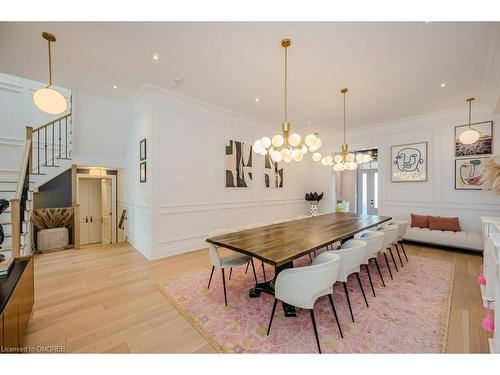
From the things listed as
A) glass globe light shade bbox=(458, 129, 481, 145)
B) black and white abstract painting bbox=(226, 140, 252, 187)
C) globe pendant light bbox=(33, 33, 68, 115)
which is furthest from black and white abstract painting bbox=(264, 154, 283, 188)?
globe pendant light bbox=(33, 33, 68, 115)

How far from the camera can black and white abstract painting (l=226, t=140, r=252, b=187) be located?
5.02m

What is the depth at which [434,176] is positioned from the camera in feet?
16.2

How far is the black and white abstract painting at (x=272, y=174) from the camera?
6.01 metres

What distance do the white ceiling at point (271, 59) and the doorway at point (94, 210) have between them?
369 centimetres

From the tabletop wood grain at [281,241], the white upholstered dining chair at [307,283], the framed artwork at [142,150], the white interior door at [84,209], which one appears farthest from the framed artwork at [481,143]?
the white interior door at [84,209]

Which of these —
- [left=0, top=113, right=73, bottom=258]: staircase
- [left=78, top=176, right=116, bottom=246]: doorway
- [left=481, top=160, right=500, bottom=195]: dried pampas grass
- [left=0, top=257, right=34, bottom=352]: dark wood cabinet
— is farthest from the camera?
[left=78, top=176, right=116, bottom=246]: doorway

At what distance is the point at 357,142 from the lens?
625 cm

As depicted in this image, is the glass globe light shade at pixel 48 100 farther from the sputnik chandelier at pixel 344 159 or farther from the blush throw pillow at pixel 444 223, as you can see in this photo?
the blush throw pillow at pixel 444 223

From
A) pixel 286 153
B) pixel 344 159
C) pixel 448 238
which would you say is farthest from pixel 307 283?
pixel 448 238

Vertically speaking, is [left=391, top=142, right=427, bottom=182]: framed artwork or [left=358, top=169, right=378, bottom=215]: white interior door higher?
[left=391, top=142, right=427, bottom=182]: framed artwork

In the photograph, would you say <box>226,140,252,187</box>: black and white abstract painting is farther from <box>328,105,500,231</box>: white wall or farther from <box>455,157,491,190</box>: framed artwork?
<box>455,157,491,190</box>: framed artwork

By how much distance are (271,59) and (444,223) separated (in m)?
5.10

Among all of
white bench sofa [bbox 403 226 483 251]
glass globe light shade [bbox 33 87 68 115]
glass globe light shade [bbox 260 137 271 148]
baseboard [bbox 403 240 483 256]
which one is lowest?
baseboard [bbox 403 240 483 256]

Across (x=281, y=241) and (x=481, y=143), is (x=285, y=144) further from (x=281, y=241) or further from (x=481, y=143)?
(x=481, y=143)
